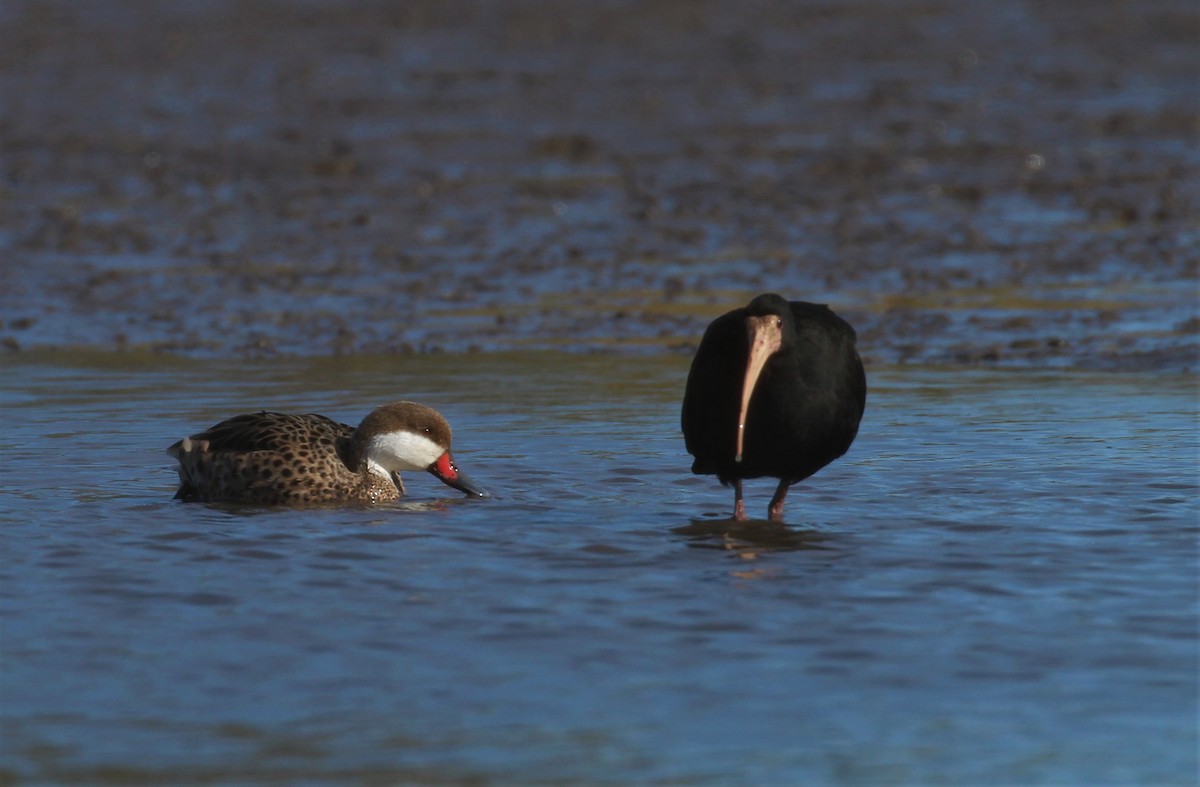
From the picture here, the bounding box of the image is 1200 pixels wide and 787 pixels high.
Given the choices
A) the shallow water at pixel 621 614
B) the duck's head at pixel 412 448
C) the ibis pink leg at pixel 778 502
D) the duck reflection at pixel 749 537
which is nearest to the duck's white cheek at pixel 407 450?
the duck's head at pixel 412 448

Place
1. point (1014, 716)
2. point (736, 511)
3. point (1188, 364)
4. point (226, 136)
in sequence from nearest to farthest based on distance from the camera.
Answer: point (1014, 716) → point (736, 511) → point (1188, 364) → point (226, 136)

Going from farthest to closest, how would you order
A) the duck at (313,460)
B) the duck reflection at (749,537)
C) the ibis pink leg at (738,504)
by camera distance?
the duck at (313,460), the ibis pink leg at (738,504), the duck reflection at (749,537)

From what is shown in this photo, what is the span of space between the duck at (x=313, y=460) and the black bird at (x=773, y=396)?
3.41 ft

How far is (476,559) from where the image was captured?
23.7 ft

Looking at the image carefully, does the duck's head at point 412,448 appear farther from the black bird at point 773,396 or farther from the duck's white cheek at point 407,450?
the black bird at point 773,396

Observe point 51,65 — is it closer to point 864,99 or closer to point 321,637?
point 864,99

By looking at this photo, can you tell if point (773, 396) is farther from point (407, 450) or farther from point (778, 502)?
point (407, 450)

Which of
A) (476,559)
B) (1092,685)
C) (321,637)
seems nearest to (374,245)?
(476,559)

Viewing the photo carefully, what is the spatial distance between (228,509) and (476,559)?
1.53 meters

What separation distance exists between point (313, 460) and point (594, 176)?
33.8 ft

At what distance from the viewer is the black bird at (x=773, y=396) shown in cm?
797

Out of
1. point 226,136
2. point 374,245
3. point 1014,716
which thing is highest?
point 226,136

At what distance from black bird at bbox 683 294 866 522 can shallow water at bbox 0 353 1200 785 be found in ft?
0.87

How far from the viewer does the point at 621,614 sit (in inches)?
251
